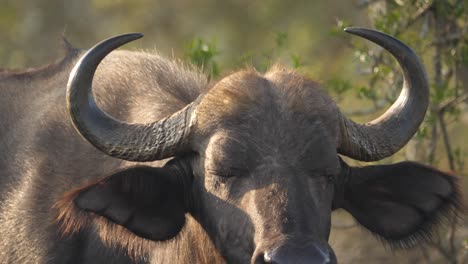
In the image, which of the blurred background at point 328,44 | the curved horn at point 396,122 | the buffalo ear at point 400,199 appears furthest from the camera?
the blurred background at point 328,44

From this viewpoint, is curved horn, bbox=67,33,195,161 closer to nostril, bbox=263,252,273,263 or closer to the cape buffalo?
the cape buffalo

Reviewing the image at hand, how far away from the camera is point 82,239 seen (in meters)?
7.86

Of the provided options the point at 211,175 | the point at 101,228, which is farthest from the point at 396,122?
the point at 101,228

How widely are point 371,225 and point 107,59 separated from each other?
2.49m

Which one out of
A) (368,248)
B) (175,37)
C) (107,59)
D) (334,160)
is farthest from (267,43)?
(334,160)

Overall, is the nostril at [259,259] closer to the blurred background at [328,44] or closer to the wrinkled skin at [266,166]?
the wrinkled skin at [266,166]

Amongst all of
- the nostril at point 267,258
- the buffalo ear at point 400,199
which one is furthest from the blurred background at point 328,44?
the nostril at point 267,258

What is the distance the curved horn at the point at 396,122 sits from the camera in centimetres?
734

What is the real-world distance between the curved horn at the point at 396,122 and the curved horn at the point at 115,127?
1.03m

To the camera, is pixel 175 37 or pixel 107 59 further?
pixel 175 37

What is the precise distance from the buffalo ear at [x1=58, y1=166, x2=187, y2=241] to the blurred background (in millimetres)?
2023

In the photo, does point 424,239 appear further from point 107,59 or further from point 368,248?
point 368,248

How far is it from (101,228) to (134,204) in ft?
0.88

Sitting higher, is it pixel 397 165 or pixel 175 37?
pixel 397 165
